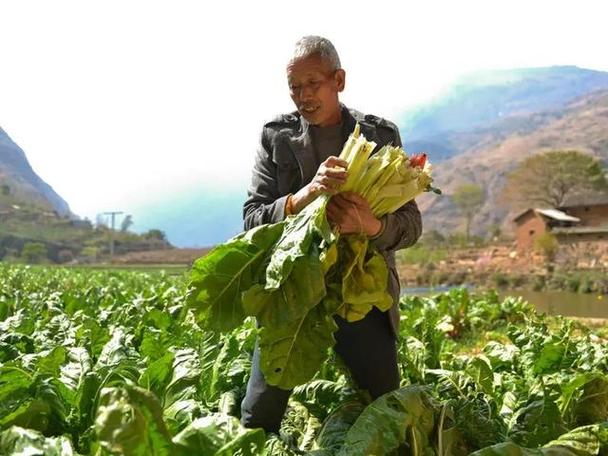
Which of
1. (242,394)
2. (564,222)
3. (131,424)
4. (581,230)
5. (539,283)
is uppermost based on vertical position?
(564,222)

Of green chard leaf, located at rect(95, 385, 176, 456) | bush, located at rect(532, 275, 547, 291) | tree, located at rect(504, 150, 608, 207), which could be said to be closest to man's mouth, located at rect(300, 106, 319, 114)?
green chard leaf, located at rect(95, 385, 176, 456)

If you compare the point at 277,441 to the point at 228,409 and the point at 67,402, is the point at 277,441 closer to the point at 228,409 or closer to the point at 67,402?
the point at 228,409

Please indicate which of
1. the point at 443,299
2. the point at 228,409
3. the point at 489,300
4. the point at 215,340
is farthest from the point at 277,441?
the point at 489,300

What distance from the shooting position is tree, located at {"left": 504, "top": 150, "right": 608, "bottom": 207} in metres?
76.4

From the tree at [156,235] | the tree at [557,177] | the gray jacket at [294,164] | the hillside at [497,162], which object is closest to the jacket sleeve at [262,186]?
the gray jacket at [294,164]

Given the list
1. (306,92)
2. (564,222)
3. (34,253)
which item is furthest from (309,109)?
(34,253)

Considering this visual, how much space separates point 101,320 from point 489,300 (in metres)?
7.51

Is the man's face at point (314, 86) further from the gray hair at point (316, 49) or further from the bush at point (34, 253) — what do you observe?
the bush at point (34, 253)

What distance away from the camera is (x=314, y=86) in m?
2.99

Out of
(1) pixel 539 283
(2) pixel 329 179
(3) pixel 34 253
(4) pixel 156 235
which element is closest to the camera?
(2) pixel 329 179

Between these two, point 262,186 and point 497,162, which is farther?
point 497,162

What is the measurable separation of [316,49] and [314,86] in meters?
0.16

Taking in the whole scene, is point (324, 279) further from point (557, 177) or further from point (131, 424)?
point (557, 177)

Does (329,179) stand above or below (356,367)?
above
